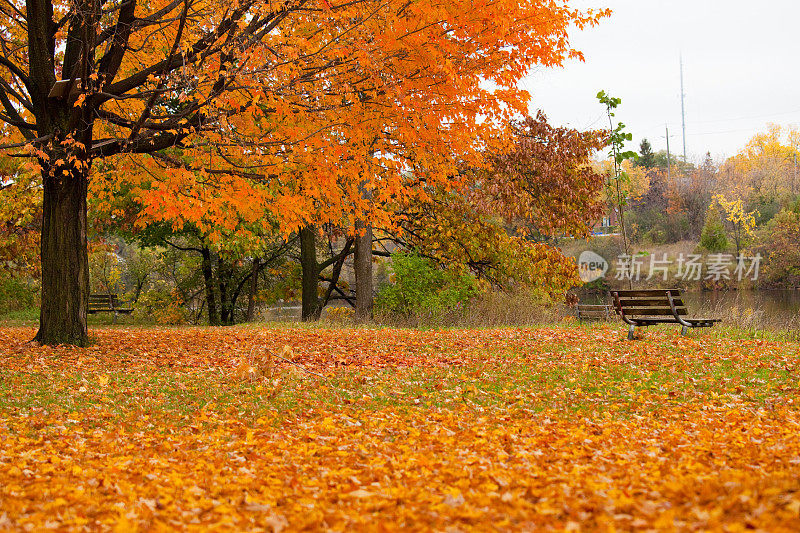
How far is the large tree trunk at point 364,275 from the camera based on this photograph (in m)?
16.8

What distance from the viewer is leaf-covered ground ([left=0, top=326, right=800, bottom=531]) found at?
2973 millimetres

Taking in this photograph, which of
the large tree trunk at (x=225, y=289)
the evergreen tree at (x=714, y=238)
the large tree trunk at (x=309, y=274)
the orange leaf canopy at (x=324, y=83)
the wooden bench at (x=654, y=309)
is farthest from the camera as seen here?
the evergreen tree at (x=714, y=238)

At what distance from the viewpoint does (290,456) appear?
4418 millimetres

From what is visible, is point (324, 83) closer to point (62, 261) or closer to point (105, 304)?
point (62, 261)

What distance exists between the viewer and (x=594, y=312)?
55.0ft

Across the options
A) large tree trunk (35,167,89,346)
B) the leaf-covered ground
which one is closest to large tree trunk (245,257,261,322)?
the leaf-covered ground

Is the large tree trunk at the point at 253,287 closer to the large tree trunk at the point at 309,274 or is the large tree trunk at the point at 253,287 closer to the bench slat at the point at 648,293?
the large tree trunk at the point at 309,274

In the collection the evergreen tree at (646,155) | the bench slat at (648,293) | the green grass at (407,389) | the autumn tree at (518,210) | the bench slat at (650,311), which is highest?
the evergreen tree at (646,155)

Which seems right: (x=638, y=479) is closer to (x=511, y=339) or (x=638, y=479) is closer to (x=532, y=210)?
(x=511, y=339)

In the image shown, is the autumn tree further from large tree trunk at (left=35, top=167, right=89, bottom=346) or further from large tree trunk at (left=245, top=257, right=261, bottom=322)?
large tree trunk at (left=35, top=167, right=89, bottom=346)

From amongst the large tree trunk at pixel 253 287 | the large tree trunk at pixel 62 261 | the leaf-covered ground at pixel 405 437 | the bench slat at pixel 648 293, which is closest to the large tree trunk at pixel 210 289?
the large tree trunk at pixel 253 287

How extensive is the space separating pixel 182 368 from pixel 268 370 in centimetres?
141

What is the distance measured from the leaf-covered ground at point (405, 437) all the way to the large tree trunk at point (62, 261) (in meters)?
0.54

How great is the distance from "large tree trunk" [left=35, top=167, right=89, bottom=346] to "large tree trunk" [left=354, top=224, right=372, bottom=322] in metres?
8.02
